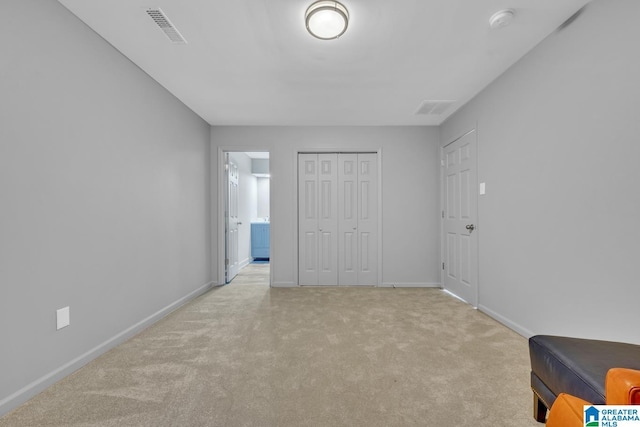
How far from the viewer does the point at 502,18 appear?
2.04m

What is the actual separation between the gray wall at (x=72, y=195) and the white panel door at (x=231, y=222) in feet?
4.38

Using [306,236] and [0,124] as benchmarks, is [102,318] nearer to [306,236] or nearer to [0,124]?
[0,124]

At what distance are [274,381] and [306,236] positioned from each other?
2.78 metres

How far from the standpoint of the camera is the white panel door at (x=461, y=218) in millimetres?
3463

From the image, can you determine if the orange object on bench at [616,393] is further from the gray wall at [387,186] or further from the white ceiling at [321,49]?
the gray wall at [387,186]

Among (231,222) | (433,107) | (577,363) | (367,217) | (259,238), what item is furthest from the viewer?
(259,238)

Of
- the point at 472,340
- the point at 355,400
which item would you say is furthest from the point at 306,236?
the point at 355,400

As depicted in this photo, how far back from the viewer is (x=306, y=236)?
4.57 meters

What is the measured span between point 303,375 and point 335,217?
2.83 m

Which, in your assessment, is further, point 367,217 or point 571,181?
point 367,217

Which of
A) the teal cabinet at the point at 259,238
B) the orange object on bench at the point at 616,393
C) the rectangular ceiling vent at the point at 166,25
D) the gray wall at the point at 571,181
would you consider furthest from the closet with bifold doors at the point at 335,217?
the orange object on bench at the point at 616,393

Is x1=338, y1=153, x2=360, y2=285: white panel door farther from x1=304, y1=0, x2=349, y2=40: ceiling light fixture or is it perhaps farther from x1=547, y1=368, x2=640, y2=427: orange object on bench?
x1=547, y1=368, x2=640, y2=427: orange object on bench

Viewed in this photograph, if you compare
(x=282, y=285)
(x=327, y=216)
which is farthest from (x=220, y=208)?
(x=327, y=216)

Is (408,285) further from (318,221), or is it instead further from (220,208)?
(220,208)
